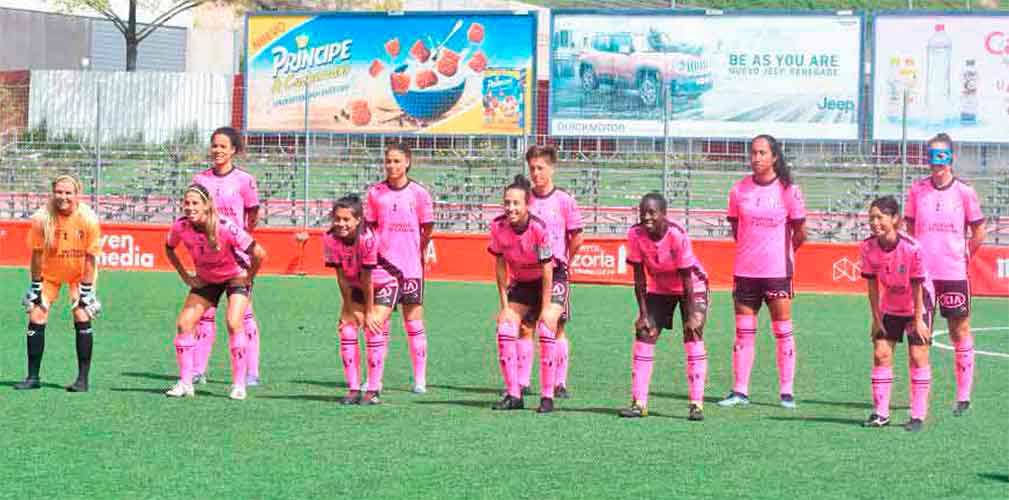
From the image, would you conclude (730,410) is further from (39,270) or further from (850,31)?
(850,31)

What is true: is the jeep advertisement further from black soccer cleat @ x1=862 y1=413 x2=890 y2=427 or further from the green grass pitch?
black soccer cleat @ x1=862 y1=413 x2=890 y2=427

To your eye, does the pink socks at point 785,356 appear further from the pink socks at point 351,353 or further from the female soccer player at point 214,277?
the female soccer player at point 214,277

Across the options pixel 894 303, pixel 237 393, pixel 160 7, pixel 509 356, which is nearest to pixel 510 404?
pixel 509 356

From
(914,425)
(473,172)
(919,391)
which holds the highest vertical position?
(473,172)

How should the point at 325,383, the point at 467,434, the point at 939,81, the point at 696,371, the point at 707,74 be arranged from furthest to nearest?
the point at 707,74, the point at 939,81, the point at 325,383, the point at 696,371, the point at 467,434

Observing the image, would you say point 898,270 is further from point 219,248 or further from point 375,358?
point 219,248

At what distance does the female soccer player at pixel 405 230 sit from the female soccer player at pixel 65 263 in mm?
2118

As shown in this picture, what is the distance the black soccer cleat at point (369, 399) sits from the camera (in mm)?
11992

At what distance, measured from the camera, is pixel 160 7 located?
178 feet

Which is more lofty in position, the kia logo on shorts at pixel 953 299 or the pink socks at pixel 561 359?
the kia logo on shorts at pixel 953 299

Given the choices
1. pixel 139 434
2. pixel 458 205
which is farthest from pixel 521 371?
pixel 458 205

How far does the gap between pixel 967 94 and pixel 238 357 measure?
888 inches

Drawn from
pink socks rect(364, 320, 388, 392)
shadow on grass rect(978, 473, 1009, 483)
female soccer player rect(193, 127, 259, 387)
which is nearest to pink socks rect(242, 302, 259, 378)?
female soccer player rect(193, 127, 259, 387)

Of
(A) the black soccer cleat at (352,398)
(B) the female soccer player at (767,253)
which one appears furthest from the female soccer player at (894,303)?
(A) the black soccer cleat at (352,398)
